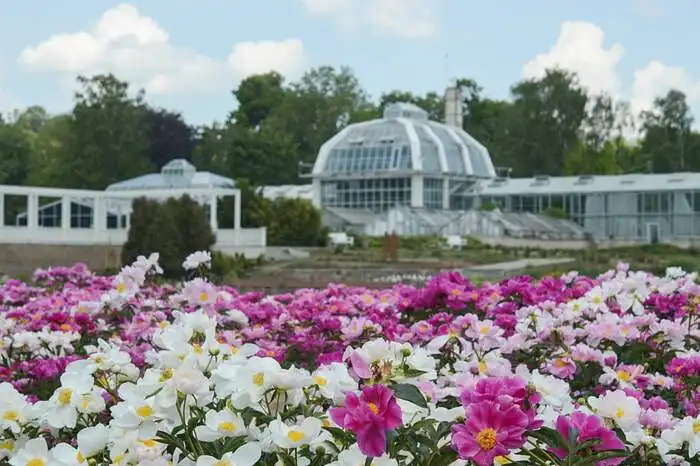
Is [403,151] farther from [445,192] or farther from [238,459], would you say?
[238,459]

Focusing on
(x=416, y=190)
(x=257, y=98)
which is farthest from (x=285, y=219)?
(x=257, y=98)

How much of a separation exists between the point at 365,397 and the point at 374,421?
7cm

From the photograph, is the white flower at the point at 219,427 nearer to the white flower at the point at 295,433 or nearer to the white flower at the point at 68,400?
the white flower at the point at 295,433

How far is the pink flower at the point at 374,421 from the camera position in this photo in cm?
189

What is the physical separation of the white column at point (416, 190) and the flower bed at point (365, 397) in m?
41.0

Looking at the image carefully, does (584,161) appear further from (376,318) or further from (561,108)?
(376,318)

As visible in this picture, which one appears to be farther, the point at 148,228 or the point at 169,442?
the point at 148,228

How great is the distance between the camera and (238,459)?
78.5 inches

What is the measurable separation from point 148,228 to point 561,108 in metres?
42.0

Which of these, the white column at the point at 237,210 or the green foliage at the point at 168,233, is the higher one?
the white column at the point at 237,210

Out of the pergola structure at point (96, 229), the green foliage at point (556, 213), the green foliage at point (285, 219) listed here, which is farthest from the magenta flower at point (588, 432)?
the green foliage at point (556, 213)

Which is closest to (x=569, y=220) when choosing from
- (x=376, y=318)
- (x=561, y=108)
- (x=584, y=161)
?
(x=584, y=161)

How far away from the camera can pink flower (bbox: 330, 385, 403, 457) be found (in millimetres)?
1894

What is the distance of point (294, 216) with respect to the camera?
107 feet
